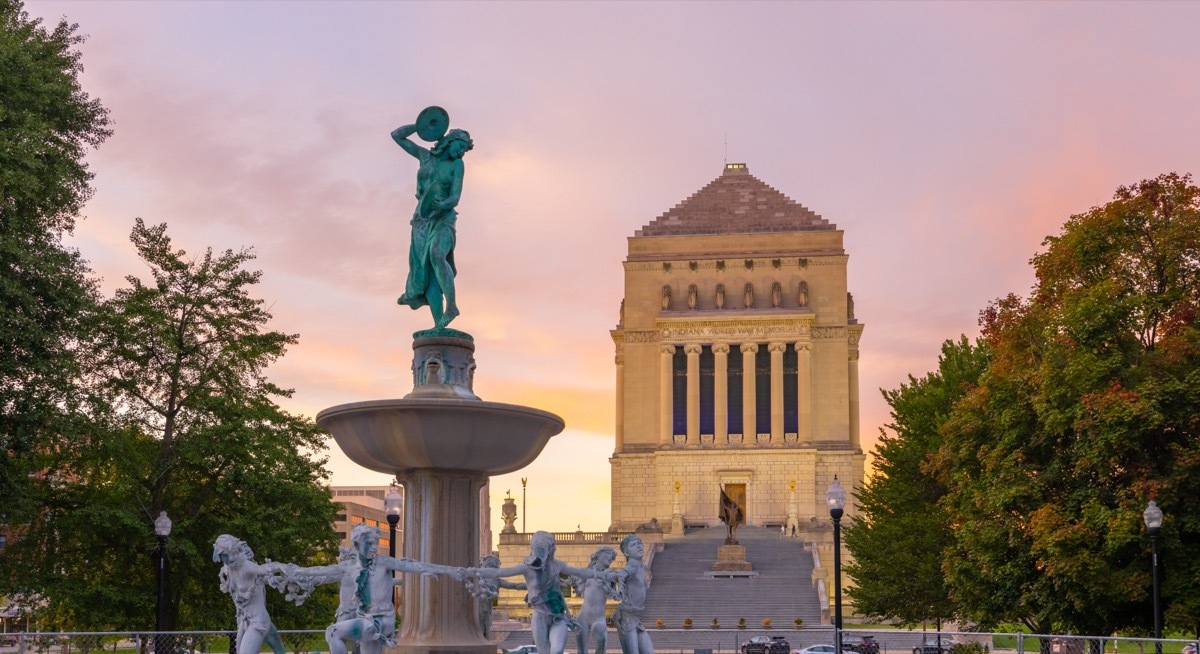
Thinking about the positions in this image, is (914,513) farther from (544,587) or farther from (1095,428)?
(544,587)

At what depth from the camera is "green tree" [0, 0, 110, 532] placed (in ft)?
77.8

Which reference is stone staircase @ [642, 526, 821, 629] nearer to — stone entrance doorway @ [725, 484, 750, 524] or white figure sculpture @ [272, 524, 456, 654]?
stone entrance doorway @ [725, 484, 750, 524]

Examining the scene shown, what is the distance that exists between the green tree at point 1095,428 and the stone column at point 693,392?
5606cm

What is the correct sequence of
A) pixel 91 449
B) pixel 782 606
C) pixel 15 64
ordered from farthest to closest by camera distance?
pixel 782 606
pixel 91 449
pixel 15 64

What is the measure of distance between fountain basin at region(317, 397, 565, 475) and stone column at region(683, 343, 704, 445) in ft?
237

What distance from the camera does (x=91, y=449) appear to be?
28828 mm

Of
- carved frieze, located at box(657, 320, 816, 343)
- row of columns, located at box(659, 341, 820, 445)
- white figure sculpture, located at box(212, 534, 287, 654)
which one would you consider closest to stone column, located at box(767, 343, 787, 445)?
row of columns, located at box(659, 341, 820, 445)

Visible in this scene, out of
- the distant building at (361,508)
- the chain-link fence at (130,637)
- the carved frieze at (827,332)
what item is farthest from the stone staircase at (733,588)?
the distant building at (361,508)

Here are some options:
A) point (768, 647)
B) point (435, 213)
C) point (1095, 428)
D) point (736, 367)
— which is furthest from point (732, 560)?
point (435, 213)

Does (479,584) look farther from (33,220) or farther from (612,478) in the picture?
(612,478)

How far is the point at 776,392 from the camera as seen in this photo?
283ft

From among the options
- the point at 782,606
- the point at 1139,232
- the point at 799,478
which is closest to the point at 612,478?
the point at 799,478

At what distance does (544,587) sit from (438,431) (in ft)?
7.67

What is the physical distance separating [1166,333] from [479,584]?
19.3 meters
